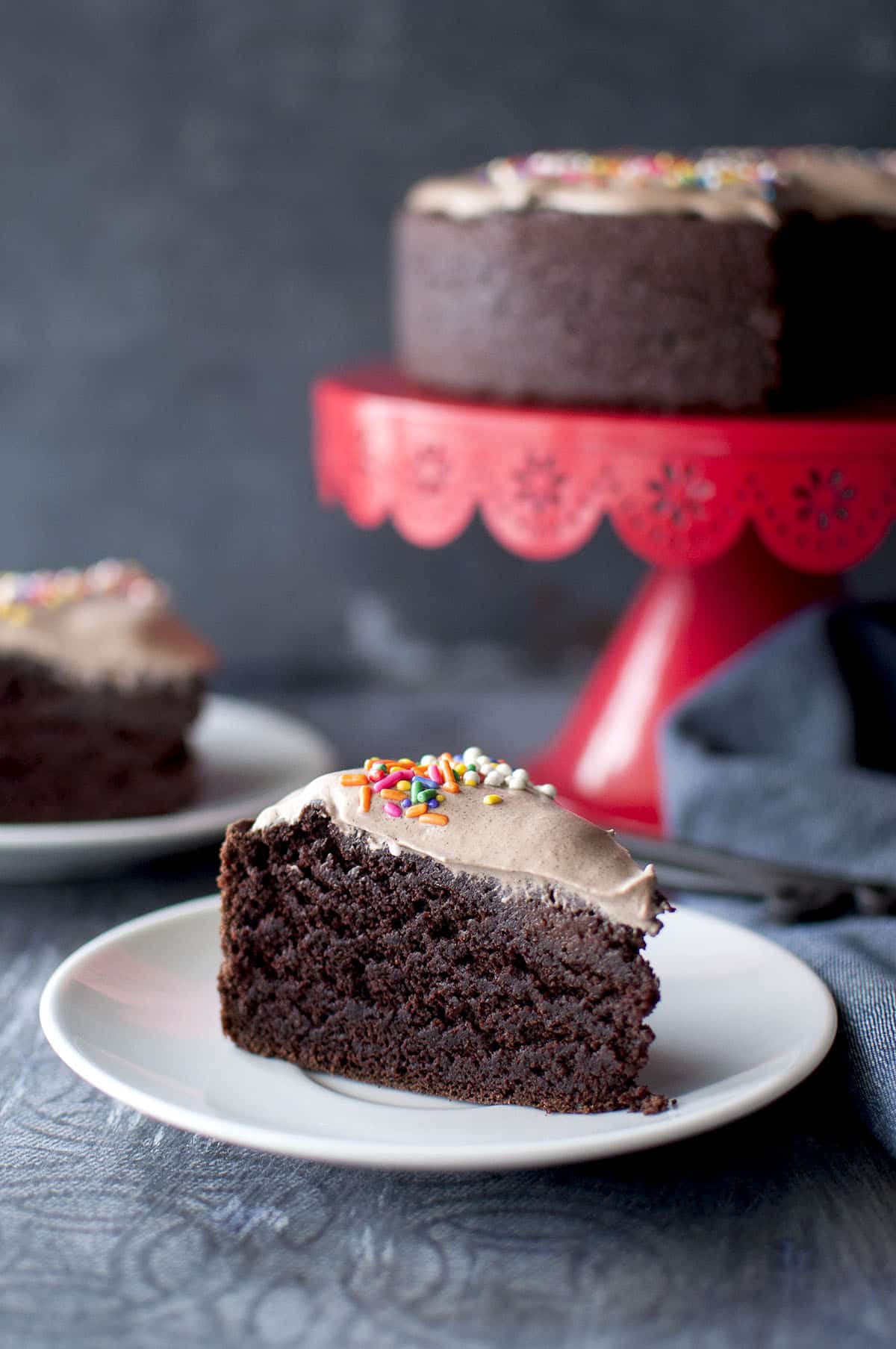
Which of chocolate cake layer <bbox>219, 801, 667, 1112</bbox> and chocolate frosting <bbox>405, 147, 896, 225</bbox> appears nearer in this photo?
chocolate cake layer <bbox>219, 801, 667, 1112</bbox>

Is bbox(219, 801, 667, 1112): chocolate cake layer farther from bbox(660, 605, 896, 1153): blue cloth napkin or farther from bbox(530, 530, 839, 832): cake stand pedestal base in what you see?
bbox(530, 530, 839, 832): cake stand pedestal base

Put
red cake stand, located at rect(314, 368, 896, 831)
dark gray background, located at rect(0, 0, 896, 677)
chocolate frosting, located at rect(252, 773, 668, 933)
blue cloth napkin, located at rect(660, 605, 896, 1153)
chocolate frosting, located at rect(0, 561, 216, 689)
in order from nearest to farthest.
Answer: chocolate frosting, located at rect(252, 773, 668, 933) → blue cloth napkin, located at rect(660, 605, 896, 1153) → red cake stand, located at rect(314, 368, 896, 831) → chocolate frosting, located at rect(0, 561, 216, 689) → dark gray background, located at rect(0, 0, 896, 677)

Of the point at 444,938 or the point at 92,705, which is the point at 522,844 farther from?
the point at 92,705

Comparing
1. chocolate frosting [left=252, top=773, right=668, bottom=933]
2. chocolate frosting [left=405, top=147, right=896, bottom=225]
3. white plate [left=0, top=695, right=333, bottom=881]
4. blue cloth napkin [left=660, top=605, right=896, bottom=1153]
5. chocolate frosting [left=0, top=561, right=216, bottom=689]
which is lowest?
white plate [left=0, top=695, right=333, bottom=881]

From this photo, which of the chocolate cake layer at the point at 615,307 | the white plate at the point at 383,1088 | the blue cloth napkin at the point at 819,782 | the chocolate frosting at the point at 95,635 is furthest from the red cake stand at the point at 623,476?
the white plate at the point at 383,1088

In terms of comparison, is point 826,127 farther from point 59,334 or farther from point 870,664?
point 59,334

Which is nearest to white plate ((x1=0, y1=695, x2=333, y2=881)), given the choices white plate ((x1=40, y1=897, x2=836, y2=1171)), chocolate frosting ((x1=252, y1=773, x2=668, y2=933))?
white plate ((x1=40, y1=897, x2=836, y2=1171))

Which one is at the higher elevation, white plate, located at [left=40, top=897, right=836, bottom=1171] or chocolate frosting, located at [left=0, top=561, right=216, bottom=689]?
chocolate frosting, located at [left=0, top=561, right=216, bottom=689]
